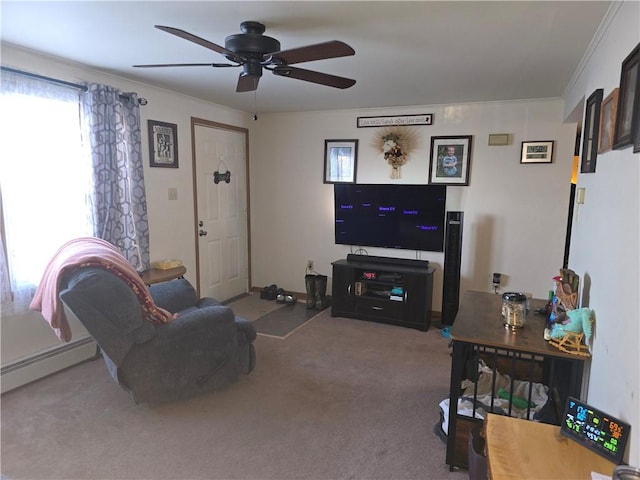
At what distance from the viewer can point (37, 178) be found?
114 inches

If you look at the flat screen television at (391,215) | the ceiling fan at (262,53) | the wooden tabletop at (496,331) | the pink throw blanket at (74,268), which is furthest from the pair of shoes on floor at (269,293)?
the ceiling fan at (262,53)

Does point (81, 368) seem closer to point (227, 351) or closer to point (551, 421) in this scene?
point (227, 351)

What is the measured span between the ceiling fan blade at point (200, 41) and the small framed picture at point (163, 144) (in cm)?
190

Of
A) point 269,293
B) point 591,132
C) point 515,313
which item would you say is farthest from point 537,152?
point 269,293

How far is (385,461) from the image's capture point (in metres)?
2.16

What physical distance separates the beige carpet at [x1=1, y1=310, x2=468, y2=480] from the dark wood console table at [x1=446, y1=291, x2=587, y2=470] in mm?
217

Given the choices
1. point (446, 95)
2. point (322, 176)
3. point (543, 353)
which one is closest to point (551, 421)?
point (543, 353)

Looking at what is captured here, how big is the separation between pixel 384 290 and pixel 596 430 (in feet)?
10.0

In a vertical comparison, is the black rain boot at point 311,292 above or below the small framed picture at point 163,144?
below

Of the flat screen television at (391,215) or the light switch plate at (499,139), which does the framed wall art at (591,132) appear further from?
the flat screen television at (391,215)

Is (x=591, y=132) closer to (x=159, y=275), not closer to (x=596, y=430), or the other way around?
(x=596, y=430)

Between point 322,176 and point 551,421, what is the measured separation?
11.5ft

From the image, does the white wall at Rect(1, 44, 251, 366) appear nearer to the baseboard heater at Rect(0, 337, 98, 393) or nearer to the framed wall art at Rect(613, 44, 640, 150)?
the baseboard heater at Rect(0, 337, 98, 393)

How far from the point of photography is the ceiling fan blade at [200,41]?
1.76 metres
